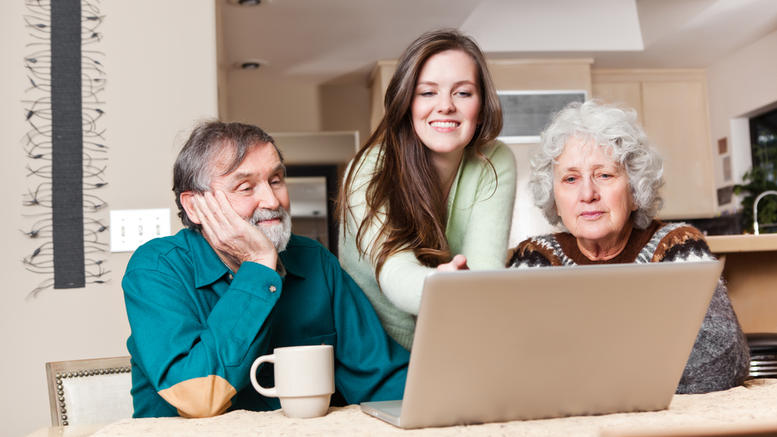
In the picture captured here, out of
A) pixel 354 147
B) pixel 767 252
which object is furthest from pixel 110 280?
pixel 354 147

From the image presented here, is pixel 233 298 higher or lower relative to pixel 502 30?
lower

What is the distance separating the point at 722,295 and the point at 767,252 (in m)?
1.08

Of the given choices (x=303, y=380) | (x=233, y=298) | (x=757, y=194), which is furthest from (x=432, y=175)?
(x=757, y=194)

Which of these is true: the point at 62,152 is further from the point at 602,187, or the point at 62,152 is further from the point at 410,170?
the point at 602,187

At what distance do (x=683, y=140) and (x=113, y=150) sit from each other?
18.4ft

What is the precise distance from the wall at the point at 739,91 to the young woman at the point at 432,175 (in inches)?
194

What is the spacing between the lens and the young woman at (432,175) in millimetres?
1494

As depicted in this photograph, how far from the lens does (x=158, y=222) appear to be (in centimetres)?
214

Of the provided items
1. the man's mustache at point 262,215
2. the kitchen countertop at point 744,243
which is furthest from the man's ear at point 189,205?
the kitchen countertop at point 744,243

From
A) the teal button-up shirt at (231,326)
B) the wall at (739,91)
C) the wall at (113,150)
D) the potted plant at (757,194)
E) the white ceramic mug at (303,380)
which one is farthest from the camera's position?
the wall at (739,91)

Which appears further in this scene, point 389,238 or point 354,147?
point 354,147

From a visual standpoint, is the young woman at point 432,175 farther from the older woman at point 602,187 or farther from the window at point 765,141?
the window at point 765,141

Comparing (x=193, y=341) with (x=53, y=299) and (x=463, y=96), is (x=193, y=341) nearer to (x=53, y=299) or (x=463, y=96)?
(x=463, y=96)

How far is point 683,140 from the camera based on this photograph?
652 centimetres
